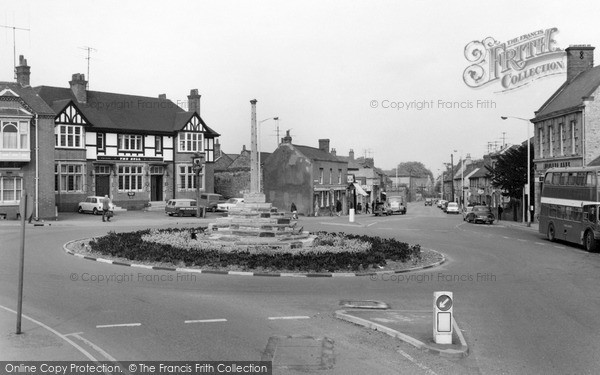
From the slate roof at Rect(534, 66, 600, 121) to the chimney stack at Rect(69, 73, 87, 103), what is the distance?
42048 millimetres

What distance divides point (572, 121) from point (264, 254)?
33.1 metres

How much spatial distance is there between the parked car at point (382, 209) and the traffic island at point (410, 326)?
50064 mm

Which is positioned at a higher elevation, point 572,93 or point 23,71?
point 23,71

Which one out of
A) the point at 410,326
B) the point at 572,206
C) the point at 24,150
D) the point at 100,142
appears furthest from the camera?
the point at 100,142

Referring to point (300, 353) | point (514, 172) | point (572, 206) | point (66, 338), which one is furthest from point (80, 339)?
point (514, 172)

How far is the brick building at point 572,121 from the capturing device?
134 ft

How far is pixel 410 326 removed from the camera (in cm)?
1121

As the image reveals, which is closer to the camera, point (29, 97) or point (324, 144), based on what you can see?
point (29, 97)

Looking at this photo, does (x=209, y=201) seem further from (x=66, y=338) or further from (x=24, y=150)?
(x=66, y=338)

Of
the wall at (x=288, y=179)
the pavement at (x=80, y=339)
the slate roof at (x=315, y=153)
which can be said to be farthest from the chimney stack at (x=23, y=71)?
the pavement at (x=80, y=339)

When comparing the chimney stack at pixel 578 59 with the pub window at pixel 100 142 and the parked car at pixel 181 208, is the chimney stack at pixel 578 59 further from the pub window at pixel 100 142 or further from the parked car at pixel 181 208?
the pub window at pixel 100 142

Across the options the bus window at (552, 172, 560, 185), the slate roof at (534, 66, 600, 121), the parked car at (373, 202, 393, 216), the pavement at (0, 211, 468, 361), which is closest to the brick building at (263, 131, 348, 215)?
the parked car at (373, 202, 393, 216)

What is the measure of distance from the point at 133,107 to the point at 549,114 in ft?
131

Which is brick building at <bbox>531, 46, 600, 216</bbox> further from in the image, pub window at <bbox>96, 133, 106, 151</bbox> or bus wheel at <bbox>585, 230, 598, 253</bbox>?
→ pub window at <bbox>96, 133, 106, 151</bbox>
